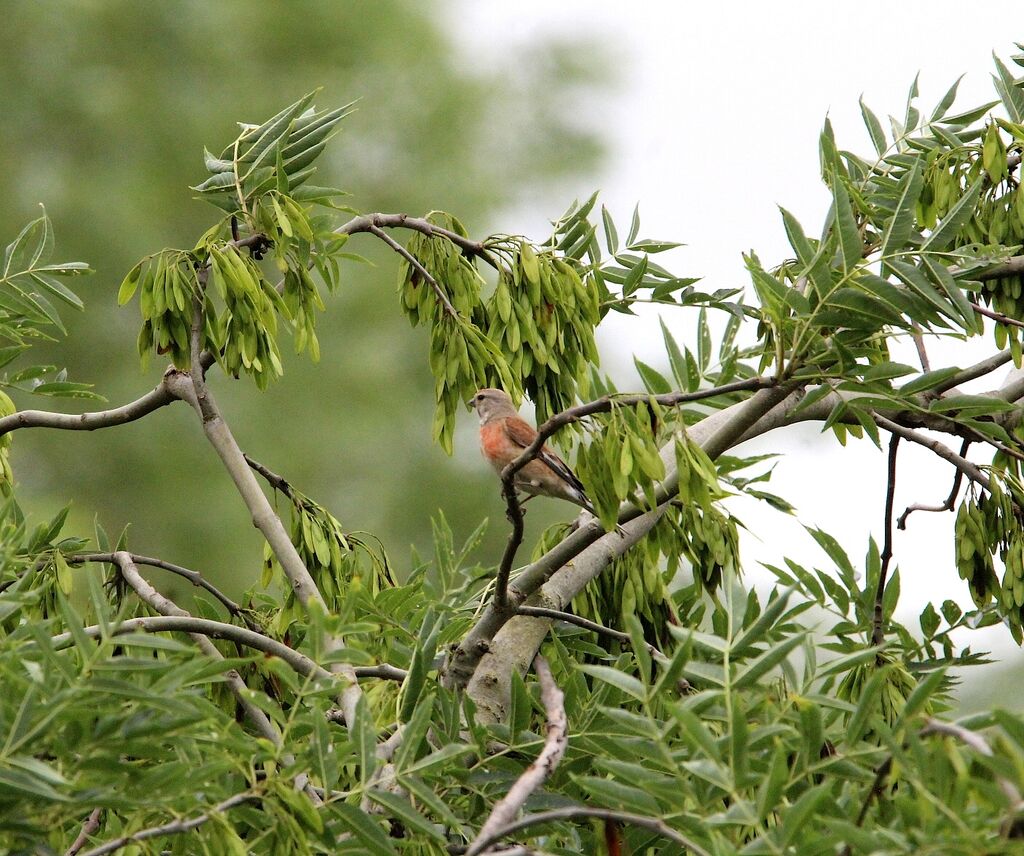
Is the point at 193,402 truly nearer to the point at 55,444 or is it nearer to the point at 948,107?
the point at 948,107

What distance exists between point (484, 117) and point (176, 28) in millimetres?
3985

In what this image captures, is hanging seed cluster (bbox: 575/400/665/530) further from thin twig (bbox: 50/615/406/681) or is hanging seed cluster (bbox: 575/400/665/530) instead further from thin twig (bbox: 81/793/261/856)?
thin twig (bbox: 81/793/261/856)

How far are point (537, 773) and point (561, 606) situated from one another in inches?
43.3

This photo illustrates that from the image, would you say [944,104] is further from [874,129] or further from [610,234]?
[610,234]

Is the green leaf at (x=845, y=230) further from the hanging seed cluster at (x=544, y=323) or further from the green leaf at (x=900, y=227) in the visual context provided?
the hanging seed cluster at (x=544, y=323)

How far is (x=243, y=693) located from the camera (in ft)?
6.51

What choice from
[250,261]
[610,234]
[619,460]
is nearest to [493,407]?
[610,234]

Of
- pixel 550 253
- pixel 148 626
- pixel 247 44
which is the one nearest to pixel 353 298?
pixel 247 44

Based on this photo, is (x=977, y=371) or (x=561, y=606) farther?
(x=561, y=606)

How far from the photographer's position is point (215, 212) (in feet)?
43.3

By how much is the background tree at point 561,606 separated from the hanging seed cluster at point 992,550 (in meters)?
0.01

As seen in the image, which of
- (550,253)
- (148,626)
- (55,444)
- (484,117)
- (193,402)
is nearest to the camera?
(148,626)

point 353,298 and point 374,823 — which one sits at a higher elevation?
point 353,298

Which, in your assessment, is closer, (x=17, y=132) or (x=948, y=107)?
(x=948, y=107)
